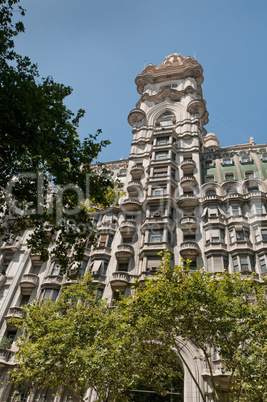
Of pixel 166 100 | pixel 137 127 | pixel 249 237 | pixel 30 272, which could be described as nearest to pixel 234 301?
pixel 249 237

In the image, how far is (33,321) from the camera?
19469 mm

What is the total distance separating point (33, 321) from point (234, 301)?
1204 cm

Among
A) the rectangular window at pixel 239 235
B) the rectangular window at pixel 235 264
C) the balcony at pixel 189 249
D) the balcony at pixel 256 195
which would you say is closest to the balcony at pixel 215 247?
the balcony at pixel 189 249

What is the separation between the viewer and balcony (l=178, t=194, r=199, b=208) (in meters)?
32.7

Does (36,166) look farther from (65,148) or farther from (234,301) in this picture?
(234,301)

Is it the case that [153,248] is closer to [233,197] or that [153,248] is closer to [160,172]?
[233,197]

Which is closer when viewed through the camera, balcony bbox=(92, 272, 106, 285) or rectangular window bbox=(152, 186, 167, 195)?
balcony bbox=(92, 272, 106, 285)

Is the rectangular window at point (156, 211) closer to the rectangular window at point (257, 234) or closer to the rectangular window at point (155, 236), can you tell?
the rectangular window at point (155, 236)

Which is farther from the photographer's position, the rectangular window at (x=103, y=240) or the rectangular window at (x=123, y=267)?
the rectangular window at (x=103, y=240)

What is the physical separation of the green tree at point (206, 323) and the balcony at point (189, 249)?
408 inches

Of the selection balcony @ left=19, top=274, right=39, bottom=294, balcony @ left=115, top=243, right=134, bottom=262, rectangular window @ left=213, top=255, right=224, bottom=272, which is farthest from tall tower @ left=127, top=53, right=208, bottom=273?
balcony @ left=19, top=274, right=39, bottom=294

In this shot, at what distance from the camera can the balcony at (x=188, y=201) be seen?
32.7 m

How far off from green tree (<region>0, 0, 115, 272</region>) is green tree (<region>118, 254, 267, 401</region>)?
5038 millimetres

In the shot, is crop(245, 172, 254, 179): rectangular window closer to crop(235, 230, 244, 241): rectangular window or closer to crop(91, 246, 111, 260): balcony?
crop(235, 230, 244, 241): rectangular window
